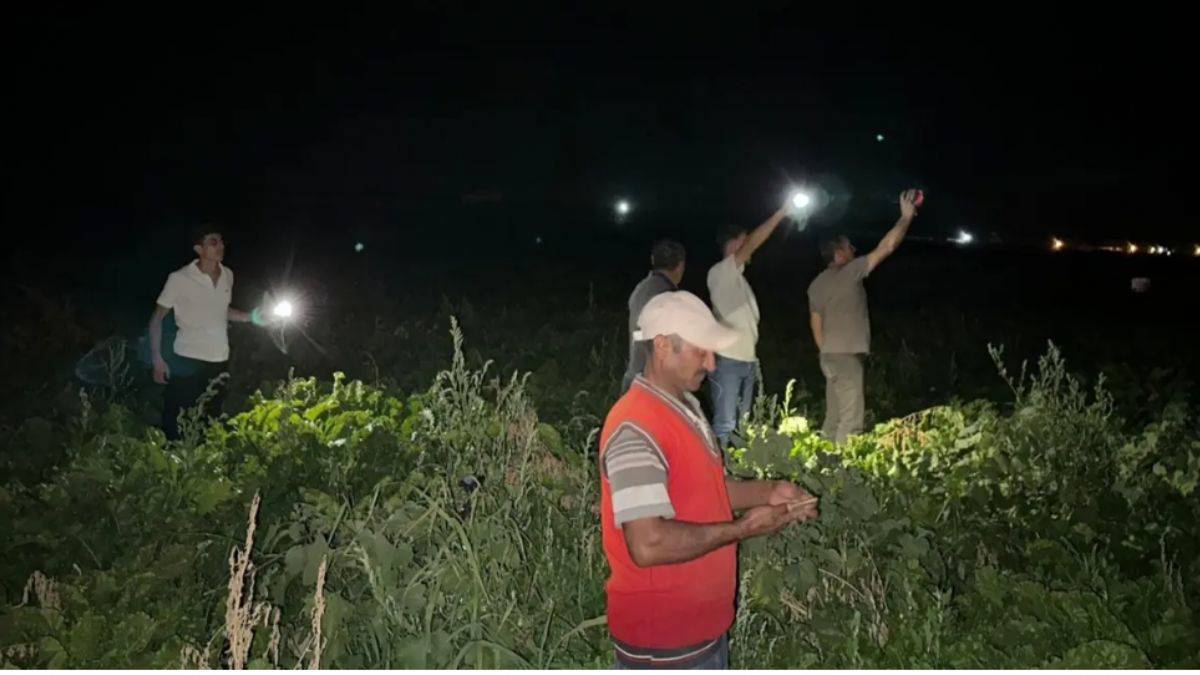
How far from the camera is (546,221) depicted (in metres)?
45.7

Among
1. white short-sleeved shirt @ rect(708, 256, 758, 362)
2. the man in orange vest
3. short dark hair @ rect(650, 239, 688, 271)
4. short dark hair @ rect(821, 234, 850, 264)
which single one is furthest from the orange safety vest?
short dark hair @ rect(821, 234, 850, 264)

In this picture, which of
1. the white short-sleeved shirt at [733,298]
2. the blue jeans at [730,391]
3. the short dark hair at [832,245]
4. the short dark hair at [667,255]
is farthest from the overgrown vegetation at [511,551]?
the short dark hair at [832,245]

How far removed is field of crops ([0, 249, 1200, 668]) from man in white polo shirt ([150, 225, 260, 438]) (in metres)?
0.35

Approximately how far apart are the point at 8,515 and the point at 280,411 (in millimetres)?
2208

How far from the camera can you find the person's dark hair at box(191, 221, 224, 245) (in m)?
7.19

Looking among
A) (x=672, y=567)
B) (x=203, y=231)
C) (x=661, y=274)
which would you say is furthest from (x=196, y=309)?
(x=672, y=567)

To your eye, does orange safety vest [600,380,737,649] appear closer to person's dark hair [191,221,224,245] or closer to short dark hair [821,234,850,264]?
person's dark hair [191,221,224,245]

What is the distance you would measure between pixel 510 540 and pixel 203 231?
12.0ft

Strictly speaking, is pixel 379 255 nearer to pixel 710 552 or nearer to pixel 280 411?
pixel 280 411

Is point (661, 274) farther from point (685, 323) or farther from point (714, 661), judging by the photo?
point (714, 661)

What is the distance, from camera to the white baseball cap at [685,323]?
3111 millimetres

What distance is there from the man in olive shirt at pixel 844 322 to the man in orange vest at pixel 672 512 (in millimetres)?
4863

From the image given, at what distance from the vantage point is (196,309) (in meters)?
7.16

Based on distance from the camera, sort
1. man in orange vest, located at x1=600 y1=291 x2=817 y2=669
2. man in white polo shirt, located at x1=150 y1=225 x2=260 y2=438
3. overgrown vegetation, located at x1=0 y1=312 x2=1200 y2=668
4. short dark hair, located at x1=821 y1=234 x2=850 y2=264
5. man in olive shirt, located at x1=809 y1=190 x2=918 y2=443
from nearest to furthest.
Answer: man in orange vest, located at x1=600 y1=291 x2=817 y2=669 → overgrown vegetation, located at x1=0 y1=312 x2=1200 y2=668 → man in white polo shirt, located at x1=150 y1=225 x2=260 y2=438 → man in olive shirt, located at x1=809 y1=190 x2=918 y2=443 → short dark hair, located at x1=821 y1=234 x2=850 y2=264
